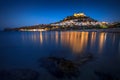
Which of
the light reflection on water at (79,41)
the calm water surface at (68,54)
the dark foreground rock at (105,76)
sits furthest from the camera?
the light reflection on water at (79,41)

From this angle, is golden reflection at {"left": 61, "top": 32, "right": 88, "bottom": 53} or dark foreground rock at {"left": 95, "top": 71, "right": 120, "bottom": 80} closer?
dark foreground rock at {"left": 95, "top": 71, "right": 120, "bottom": 80}

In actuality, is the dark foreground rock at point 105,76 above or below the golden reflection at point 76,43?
below

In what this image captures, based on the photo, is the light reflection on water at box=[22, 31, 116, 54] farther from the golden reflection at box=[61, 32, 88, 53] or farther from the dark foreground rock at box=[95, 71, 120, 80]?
the dark foreground rock at box=[95, 71, 120, 80]

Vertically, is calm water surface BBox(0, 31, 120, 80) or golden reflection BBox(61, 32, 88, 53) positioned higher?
golden reflection BBox(61, 32, 88, 53)

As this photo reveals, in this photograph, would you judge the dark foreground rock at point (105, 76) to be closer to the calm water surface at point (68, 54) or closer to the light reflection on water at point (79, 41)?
the calm water surface at point (68, 54)

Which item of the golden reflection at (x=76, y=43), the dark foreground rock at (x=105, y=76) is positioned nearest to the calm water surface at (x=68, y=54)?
the golden reflection at (x=76, y=43)

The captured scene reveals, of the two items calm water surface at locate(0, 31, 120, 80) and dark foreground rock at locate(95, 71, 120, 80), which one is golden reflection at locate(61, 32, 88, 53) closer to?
calm water surface at locate(0, 31, 120, 80)

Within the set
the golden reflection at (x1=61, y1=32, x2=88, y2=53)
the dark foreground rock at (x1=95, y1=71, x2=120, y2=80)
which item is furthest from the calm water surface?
the dark foreground rock at (x1=95, y1=71, x2=120, y2=80)

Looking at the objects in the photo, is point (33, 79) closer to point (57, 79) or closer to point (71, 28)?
point (57, 79)

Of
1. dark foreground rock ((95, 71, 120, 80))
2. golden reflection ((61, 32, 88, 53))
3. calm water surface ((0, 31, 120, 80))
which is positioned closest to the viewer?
dark foreground rock ((95, 71, 120, 80))

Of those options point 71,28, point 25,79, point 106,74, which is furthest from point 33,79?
point 71,28

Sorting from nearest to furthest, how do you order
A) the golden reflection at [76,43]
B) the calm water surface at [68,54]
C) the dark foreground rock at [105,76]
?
the dark foreground rock at [105,76]
the calm water surface at [68,54]
the golden reflection at [76,43]

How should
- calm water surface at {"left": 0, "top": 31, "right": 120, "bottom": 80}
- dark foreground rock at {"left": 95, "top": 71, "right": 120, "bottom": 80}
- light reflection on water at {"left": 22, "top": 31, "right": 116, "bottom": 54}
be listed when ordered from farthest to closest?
light reflection on water at {"left": 22, "top": 31, "right": 116, "bottom": 54} → calm water surface at {"left": 0, "top": 31, "right": 120, "bottom": 80} → dark foreground rock at {"left": 95, "top": 71, "right": 120, "bottom": 80}

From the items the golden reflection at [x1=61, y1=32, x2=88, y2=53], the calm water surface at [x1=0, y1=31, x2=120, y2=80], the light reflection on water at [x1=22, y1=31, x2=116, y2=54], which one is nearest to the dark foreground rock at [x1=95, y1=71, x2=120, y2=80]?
the calm water surface at [x1=0, y1=31, x2=120, y2=80]
